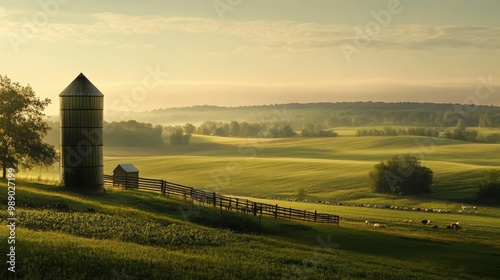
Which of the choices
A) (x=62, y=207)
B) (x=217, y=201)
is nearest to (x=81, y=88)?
(x=62, y=207)

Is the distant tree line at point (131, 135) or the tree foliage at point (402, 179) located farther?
the distant tree line at point (131, 135)

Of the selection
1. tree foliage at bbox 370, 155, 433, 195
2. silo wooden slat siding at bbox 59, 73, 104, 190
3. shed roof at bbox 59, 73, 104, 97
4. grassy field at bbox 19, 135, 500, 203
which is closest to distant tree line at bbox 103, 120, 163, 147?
grassy field at bbox 19, 135, 500, 203

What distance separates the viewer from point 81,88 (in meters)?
46.9

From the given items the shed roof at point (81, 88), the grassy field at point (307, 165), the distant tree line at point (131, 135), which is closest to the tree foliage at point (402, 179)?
the grassy field at point (307, 165)

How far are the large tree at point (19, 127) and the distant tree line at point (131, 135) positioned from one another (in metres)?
117

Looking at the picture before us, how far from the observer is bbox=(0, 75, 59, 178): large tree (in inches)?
1953

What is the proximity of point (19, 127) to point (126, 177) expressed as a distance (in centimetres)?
1142

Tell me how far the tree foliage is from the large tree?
55402 mm

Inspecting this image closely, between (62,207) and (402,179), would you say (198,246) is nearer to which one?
(62,207)

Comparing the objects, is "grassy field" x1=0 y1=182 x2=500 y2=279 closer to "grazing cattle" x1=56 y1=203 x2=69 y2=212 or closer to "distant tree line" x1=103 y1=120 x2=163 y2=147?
"grazing cattle" x1=56 y1=203 x2=69 y2=212

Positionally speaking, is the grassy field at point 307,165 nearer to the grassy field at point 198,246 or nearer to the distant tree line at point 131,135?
the distant tree line at point 131,135

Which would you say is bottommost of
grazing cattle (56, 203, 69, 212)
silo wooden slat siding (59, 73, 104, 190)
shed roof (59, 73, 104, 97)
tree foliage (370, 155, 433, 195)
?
tree foliage (370, 155, 433, 195)

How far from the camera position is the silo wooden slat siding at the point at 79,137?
46.2 m

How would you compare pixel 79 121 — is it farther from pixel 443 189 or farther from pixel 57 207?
pixel 443 189
